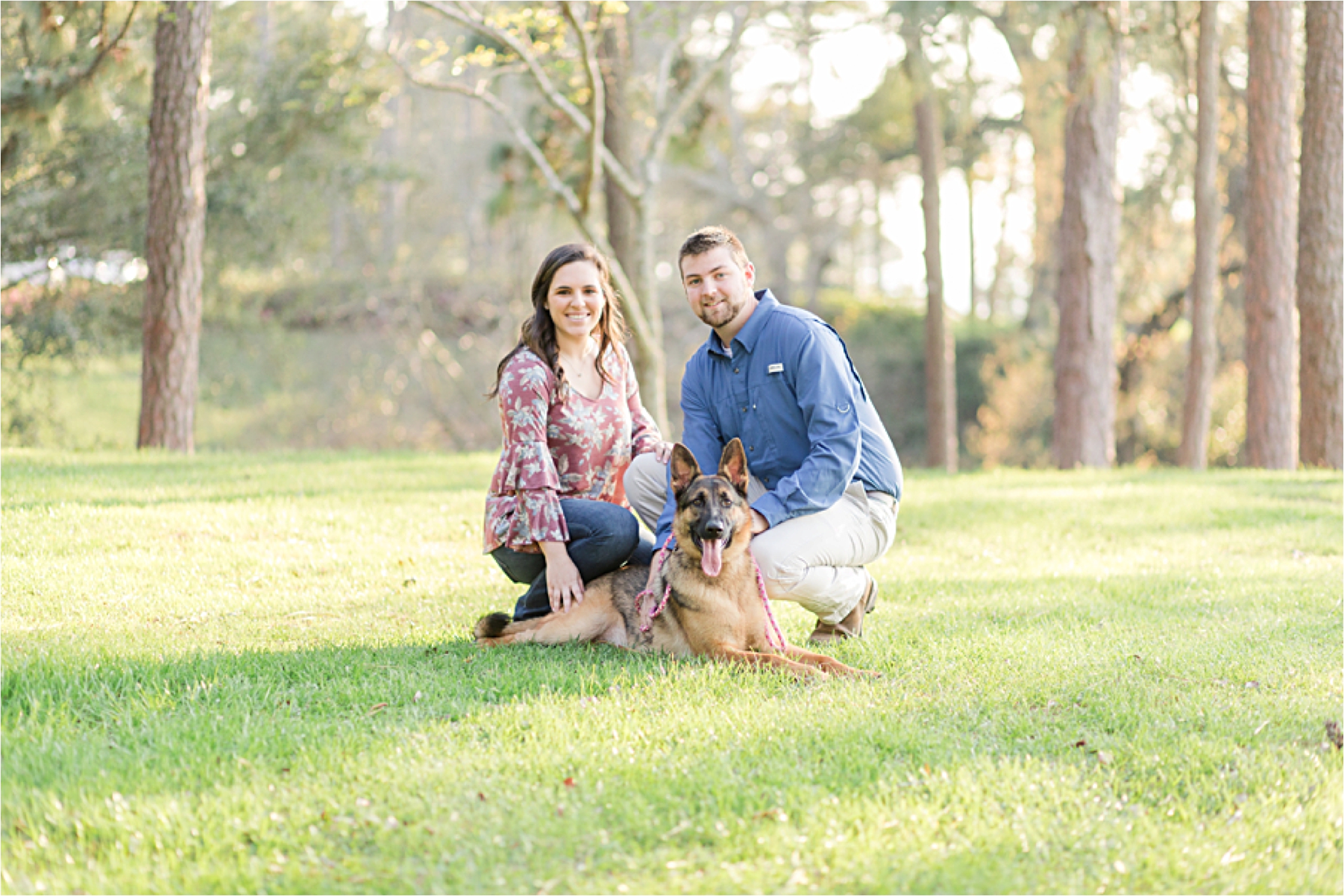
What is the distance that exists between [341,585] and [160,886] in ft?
13.0

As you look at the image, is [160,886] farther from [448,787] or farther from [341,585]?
[341,585]

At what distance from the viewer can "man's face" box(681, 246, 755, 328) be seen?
5066mm

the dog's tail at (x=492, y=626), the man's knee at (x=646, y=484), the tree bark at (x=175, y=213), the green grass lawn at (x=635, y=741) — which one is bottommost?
the green grass lawn at (x=635, y=741)

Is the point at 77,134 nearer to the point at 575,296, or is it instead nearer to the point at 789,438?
the point at 575,296

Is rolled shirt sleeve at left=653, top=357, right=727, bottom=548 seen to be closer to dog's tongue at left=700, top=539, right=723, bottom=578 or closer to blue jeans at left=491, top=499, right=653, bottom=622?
blue jeans at left=491, top=499, right=653, bottom=622

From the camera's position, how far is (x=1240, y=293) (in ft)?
74.7

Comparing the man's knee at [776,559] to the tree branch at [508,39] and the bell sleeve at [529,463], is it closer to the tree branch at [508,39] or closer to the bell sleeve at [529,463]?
the bell sleeve at [529,463]

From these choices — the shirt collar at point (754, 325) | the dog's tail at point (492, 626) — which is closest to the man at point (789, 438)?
the shirt collar at point (754, 325)

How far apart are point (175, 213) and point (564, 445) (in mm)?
8274

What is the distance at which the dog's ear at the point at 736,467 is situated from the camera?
4.79 meters

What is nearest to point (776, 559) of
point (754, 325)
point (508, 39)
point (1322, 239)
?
point (754, 325)

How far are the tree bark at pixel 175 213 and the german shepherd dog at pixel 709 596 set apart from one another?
8147mm

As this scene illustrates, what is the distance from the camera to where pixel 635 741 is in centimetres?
380

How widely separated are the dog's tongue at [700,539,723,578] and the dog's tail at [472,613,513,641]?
1.17 meters
